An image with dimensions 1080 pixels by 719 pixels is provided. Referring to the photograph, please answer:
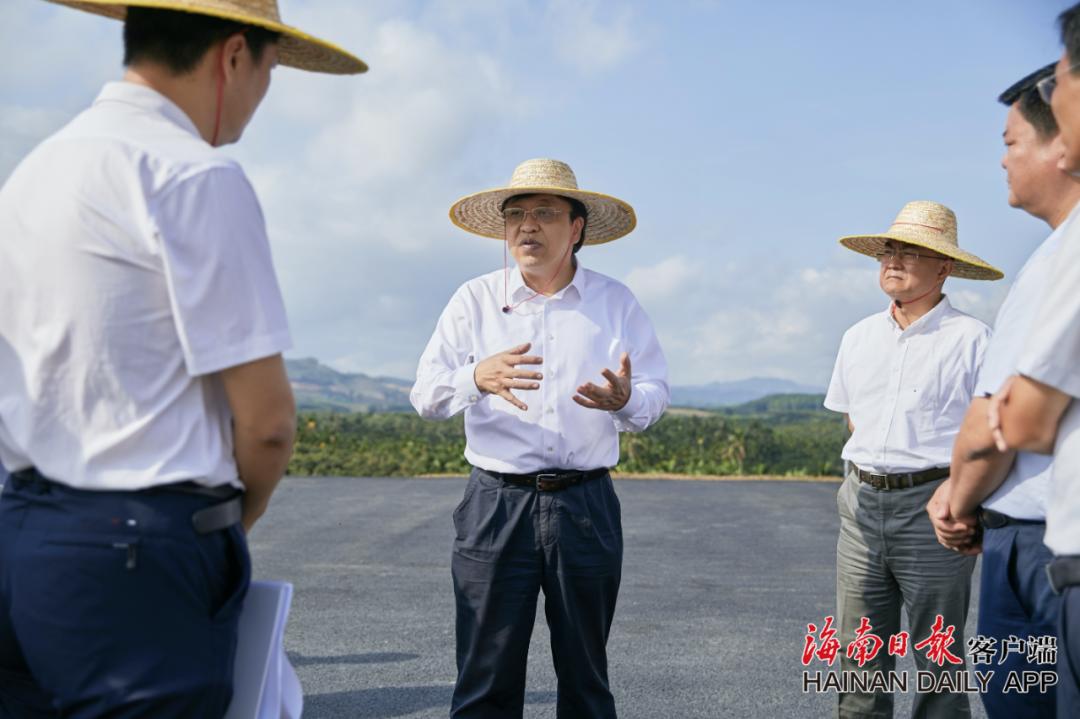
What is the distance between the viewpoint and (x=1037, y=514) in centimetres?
264

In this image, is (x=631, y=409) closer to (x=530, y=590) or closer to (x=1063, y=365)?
(x=530, y=590)

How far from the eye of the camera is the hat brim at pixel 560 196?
402cm

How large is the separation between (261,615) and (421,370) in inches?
73.9

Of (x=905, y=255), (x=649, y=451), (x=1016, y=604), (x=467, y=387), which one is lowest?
(x=649, y=451)

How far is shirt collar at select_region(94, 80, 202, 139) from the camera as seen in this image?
2.01 m

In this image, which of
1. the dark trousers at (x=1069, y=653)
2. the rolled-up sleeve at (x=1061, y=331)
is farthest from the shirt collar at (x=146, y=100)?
the dark trousers at (x=1069, y=653)

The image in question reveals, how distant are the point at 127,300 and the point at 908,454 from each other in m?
3.39

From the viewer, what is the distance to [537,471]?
12.3 ft

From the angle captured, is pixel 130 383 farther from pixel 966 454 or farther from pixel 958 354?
pixel 958 354

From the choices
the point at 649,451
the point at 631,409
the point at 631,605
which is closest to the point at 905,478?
the point at 631,409

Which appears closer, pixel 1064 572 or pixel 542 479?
pixel 1064 572

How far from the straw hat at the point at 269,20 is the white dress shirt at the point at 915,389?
9.31 ft

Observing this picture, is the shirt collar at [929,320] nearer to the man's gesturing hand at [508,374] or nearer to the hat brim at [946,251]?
the hat brim at [946,251]

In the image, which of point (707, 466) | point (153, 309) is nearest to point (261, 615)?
point (153, 309)
